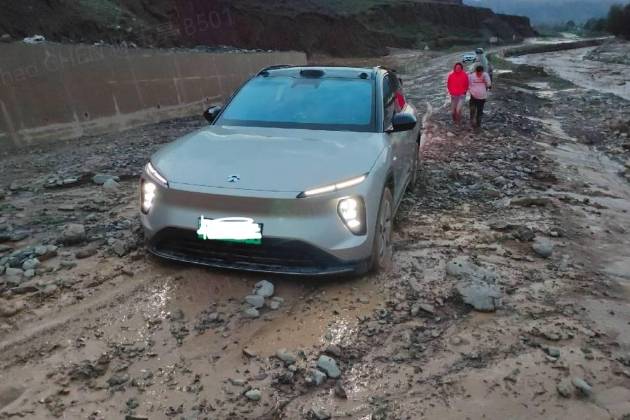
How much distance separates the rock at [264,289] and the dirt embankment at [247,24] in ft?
42.8

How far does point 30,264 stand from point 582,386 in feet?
12.6

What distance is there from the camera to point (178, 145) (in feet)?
14.0

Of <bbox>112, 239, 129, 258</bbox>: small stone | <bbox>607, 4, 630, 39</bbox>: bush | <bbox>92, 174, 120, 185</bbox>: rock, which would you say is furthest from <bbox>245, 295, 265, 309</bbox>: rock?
<bbox>607, 4, 630, 39</bbox>: bush

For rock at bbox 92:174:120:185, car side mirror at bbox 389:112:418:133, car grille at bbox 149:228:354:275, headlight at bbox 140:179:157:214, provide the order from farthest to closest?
rock at bbox 92:174:120:185 < car side mirror at bbox 389:112:418:133 < headlight at bbox 140:179:157:214 < car grille at bbox 149:228:354:275

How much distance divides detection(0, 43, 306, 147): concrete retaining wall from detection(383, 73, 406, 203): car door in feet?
21.2

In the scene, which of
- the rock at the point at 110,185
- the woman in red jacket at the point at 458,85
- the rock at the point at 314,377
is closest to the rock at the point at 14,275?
the rock at the point at 314,377

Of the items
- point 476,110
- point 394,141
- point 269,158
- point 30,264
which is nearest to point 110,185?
point 30,264

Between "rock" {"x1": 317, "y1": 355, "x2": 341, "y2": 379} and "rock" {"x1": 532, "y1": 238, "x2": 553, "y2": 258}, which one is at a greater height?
"rock" {"x1": 317, "y1": 355, "x2": 341, "y2": 379}

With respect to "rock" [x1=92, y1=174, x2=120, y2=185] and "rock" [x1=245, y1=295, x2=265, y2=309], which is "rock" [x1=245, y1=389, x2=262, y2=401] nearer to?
"rock" [x1=245, y1=295, x2=265, y2=309]

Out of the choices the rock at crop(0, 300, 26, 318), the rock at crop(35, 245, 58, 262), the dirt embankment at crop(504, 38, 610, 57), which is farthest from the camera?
the dirt embankment at crop(504, 38, 610, 57)

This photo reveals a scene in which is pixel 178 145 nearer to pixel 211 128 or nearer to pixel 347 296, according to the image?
pixel 211 128

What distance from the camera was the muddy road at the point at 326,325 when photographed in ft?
9.33

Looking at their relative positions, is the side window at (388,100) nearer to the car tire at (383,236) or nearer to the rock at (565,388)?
the car tire at (383,236)

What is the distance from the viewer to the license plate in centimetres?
350
